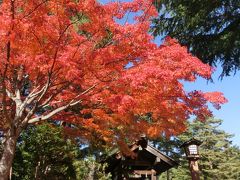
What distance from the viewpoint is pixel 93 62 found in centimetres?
953

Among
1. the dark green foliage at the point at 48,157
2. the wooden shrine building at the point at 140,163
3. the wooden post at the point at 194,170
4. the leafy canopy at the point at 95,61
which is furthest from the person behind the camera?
the wooden shrine building at the point at 140,163

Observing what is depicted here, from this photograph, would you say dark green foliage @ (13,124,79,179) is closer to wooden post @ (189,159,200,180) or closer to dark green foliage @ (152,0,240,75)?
wooden post @ (189,159,200,180)

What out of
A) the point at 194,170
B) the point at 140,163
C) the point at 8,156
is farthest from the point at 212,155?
the point at 8,156

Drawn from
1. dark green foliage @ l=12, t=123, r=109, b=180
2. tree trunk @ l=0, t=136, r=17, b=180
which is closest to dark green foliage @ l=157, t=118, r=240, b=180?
dark green foliage @ l=12, t=123, r=109, b=180

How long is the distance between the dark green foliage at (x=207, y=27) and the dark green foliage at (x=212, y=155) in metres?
20.0

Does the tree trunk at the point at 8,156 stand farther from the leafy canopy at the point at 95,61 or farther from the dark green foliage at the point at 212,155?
the dark green foliage at the point at 212,155

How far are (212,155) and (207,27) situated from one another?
2467cm

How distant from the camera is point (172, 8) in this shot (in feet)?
53.5

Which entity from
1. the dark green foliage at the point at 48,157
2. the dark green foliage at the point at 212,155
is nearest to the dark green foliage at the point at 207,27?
the dark green foliage at the point at 48,157

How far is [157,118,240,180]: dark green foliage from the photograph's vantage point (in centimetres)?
3412

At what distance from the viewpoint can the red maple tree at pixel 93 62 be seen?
8633 mm

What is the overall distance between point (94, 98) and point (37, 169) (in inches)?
147

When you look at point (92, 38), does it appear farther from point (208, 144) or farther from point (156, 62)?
point (208, 144)

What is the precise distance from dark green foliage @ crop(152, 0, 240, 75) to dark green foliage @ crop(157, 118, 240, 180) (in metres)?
20.0
